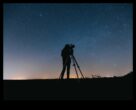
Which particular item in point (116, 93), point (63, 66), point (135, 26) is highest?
point (135, 26)

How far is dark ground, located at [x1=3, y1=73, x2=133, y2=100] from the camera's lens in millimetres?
7203

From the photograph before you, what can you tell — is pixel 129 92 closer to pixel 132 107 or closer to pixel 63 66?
pixel 63 66

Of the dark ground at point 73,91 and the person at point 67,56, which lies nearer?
the dark ground at point 73,91

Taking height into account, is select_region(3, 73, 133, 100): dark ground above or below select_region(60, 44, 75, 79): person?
below

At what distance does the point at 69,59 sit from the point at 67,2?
4.07 m

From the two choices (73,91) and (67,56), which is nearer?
(73,91)

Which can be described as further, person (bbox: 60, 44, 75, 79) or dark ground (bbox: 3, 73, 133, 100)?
person (bbox: 60, 44, 75, 79)

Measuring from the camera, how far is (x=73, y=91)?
24.2 feet

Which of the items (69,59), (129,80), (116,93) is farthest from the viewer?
(129,80)

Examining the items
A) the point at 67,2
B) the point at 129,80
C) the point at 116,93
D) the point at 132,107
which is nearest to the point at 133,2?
the point at 67,2

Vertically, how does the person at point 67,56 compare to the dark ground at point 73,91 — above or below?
above

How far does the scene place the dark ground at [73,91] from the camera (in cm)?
720

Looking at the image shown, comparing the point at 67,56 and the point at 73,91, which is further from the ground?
the point at 67,56

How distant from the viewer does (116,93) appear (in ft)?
24.1
